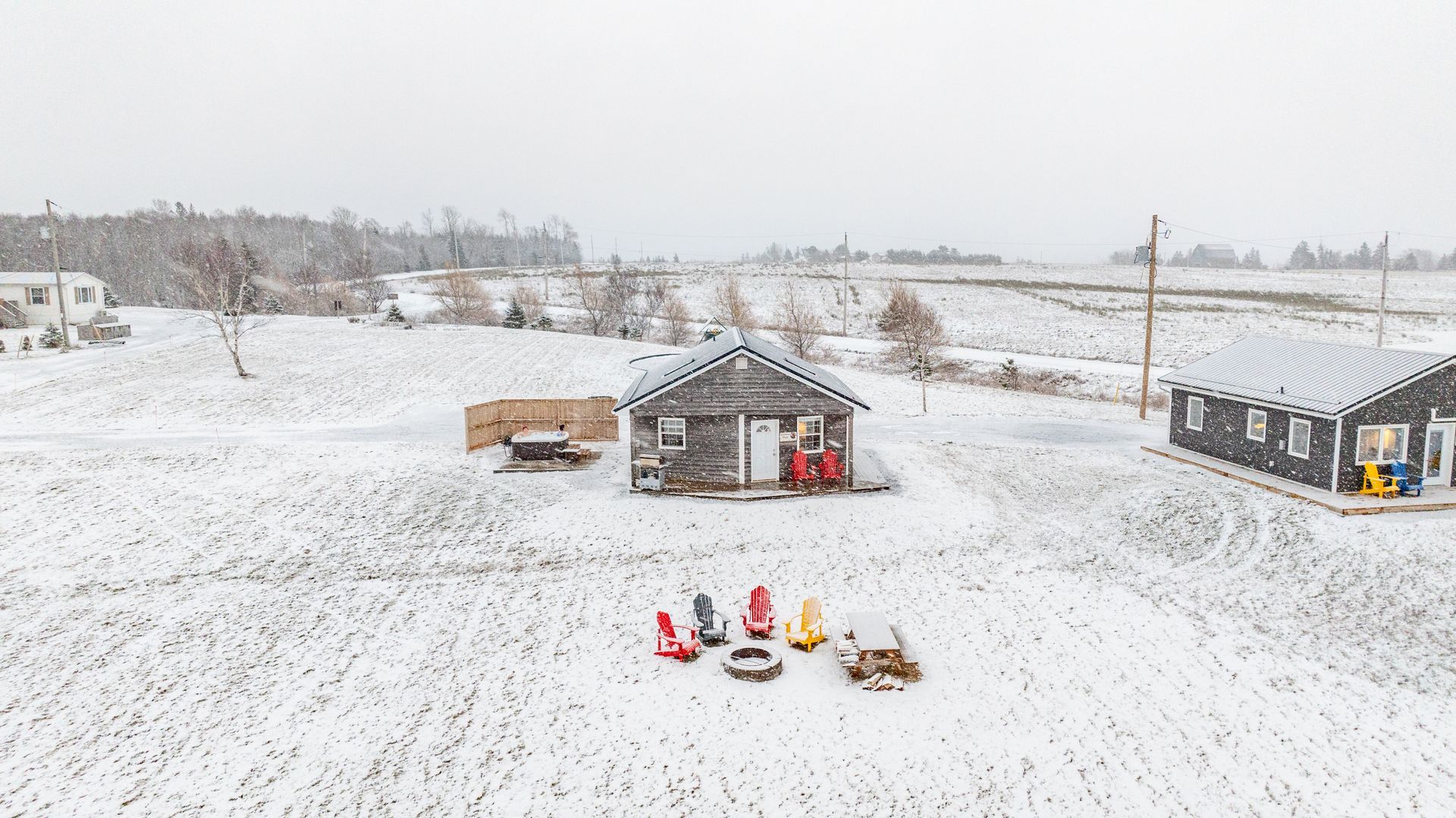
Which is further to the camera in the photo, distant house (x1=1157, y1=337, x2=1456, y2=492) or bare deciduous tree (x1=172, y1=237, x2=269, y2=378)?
bare deciduous tree (x1=172, y1=237, x2=269, y2=378)

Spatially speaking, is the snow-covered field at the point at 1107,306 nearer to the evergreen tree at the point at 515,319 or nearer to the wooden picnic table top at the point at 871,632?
the evergreen tree at the point at 515,319

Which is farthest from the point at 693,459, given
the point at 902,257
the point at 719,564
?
the point at 902,257

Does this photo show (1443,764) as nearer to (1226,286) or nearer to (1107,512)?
(1107,512)

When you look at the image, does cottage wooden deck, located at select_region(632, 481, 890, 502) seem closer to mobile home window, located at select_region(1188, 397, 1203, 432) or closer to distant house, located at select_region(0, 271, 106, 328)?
mobile home window, located at select_region(1188, 397, 1203, 432)

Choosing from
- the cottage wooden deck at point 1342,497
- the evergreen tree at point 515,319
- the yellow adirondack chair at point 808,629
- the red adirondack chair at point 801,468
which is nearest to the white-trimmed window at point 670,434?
the red adirondack chair at point 801,468

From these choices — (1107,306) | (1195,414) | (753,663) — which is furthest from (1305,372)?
(1107,306)

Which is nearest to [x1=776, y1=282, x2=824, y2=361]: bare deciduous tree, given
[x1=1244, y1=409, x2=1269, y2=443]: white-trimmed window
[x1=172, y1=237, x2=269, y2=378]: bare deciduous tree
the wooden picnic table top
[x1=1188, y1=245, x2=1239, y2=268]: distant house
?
[x1=1244, y1=409, x2=1269, y2=443]: white-trimmed window
